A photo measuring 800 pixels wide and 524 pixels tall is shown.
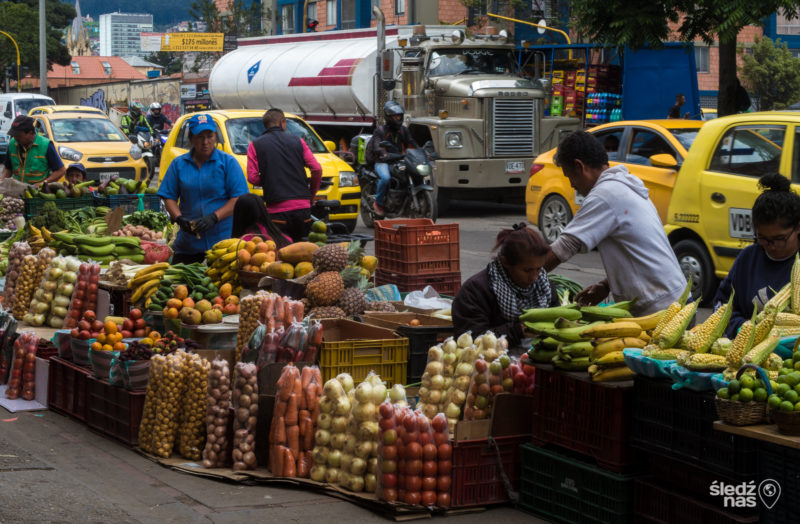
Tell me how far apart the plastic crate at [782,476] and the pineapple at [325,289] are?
12.1ft

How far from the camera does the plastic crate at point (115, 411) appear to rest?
6703 mm

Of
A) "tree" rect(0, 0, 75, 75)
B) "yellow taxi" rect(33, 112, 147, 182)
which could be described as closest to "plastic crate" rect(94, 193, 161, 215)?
"yellow taxi" rect(33, 112, 147, 182)

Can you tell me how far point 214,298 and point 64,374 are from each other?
1188 millimetres

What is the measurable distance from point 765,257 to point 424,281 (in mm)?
3695

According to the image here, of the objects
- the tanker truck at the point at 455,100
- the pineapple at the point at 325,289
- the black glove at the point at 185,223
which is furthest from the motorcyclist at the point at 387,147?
the pineapple at the point at 325,289

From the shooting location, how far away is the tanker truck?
65.1 ft

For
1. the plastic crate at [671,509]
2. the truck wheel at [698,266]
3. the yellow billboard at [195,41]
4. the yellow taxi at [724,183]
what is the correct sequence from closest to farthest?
the plastic crate at [671,509]
the yellow taxi at [724,183]
the truck wheel at [698,266]
the yellow billboard at [195,41]

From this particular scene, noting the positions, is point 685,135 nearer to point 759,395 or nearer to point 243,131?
point 243,131

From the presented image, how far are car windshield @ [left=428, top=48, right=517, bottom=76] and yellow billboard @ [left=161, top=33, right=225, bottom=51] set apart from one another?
3201cm

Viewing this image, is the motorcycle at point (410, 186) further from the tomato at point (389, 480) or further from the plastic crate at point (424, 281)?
the tomato at point (389, 480)

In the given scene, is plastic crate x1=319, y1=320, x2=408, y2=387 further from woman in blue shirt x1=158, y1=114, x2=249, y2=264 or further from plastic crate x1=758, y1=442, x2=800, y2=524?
plastic crate x1=758, y1=442, x2=800, y2=524

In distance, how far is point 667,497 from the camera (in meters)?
4.85

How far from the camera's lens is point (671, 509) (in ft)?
15.9

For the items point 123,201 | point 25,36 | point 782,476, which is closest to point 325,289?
point 782,476
